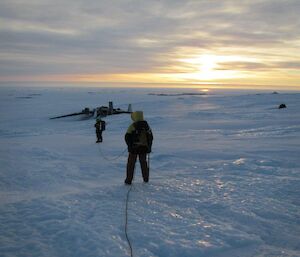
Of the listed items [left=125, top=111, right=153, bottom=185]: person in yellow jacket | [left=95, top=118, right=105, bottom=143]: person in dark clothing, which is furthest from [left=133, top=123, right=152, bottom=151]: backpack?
[left=95, top=118, right=105, bottom=143]: person in dark clothing

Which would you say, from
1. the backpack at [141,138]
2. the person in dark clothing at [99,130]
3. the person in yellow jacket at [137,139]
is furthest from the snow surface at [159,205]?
the person in dark clothing at [99,130]

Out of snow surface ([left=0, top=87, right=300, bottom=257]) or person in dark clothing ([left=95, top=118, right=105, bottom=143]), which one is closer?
snow surface ([left=0, top=87, right=300, bottom=257])

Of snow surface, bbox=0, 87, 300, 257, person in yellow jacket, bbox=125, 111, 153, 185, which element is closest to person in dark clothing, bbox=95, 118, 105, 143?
snow surface, bbox=0, 87, 300, 257

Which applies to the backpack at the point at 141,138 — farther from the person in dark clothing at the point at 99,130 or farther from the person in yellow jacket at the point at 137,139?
the person in dark clothing at the point at 99,130

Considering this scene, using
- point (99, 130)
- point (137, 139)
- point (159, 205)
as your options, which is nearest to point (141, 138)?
point (137, 139)

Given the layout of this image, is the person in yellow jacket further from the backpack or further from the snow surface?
the snow surface

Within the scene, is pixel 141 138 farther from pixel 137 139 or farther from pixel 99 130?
pixel 99 130

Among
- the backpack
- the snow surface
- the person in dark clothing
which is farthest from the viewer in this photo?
the person in dark clothing

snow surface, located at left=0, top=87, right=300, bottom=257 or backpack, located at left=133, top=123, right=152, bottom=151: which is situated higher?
backpack, located at left=133, top=123, right=152, bottom=151

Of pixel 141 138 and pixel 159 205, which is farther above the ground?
pixel 141 138

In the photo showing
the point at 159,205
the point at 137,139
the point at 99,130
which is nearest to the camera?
the point at 159,205

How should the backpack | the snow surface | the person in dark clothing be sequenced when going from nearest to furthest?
the snow surface
the backpack
the person in dark clothing

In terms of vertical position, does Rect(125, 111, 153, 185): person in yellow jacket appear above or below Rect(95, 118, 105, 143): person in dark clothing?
above

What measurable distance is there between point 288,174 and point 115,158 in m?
5.99
